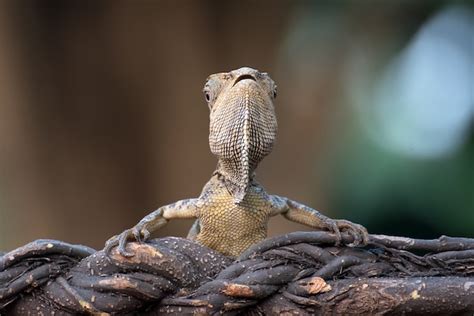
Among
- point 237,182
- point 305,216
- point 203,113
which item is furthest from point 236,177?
point 203,113

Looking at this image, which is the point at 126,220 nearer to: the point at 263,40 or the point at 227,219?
the point at 263,40

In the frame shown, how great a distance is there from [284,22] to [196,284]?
201 centimetres

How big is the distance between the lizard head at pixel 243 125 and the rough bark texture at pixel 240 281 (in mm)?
162

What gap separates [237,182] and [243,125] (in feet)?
0.29

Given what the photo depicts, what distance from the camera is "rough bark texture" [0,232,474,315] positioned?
0.58 m

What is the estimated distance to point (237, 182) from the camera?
31.4 inches

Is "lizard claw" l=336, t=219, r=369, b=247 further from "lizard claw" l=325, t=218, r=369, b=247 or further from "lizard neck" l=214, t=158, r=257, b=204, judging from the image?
"lizard neck" l=214, t=158, r=257, b=204

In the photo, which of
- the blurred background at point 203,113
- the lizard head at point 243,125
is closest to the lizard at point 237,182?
the lizard head at point 243,125

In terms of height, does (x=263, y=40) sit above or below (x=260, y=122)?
above

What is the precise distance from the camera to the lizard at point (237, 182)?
0.75m

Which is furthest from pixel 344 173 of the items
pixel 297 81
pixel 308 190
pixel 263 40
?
pixel 263 40

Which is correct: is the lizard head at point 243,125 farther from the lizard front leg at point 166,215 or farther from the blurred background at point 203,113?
the blurred background at point 203,113

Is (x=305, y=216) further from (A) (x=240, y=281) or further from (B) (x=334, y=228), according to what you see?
(A) (x=240, y=281)

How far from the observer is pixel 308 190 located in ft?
8.11
